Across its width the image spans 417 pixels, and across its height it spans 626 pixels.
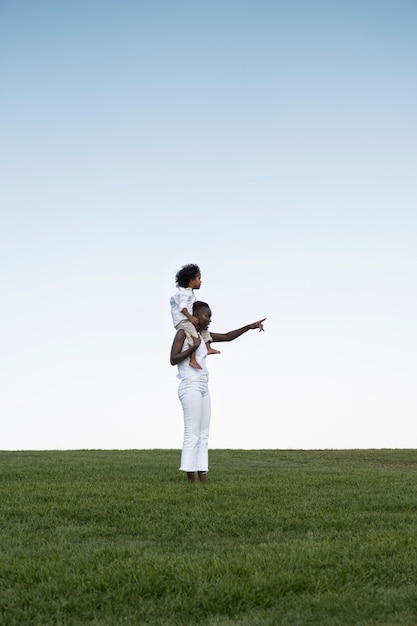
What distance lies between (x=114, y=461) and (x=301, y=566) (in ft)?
35.5

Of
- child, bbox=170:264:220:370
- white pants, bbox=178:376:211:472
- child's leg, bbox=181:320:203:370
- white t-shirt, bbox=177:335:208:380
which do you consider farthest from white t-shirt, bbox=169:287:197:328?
white pants, bbox=178:376:211:472

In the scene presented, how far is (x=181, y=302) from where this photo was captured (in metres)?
11.7

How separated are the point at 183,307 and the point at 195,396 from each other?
4.58 feet

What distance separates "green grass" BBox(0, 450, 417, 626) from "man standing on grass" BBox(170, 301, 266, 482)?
42cm

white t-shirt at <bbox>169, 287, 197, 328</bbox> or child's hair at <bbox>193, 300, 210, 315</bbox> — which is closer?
white t-shirt at <bbox>169, 287, 197, 328</bbox>

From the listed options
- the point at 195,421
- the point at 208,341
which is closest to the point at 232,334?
the point at 208,341

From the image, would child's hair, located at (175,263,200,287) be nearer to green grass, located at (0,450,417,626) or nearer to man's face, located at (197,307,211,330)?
man's face, located at (197,307,211,330)

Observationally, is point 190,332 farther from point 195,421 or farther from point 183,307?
point 195,421

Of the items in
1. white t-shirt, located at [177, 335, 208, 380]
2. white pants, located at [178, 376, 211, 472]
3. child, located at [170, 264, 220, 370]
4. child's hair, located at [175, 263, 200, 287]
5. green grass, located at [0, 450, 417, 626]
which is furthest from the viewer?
child's hair, located at [175, 263, 200, 287]

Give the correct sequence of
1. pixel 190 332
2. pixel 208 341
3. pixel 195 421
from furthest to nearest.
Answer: pixel 208 341 → pixel 190 332 → pixel 195 421

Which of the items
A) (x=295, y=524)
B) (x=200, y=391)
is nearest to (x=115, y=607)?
(x=295, y=524)

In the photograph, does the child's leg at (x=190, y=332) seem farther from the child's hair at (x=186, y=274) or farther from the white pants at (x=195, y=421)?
the child's hair at (x=186, y=274)

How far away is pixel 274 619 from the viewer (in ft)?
16.9

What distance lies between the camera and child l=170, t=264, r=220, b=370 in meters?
11.7
